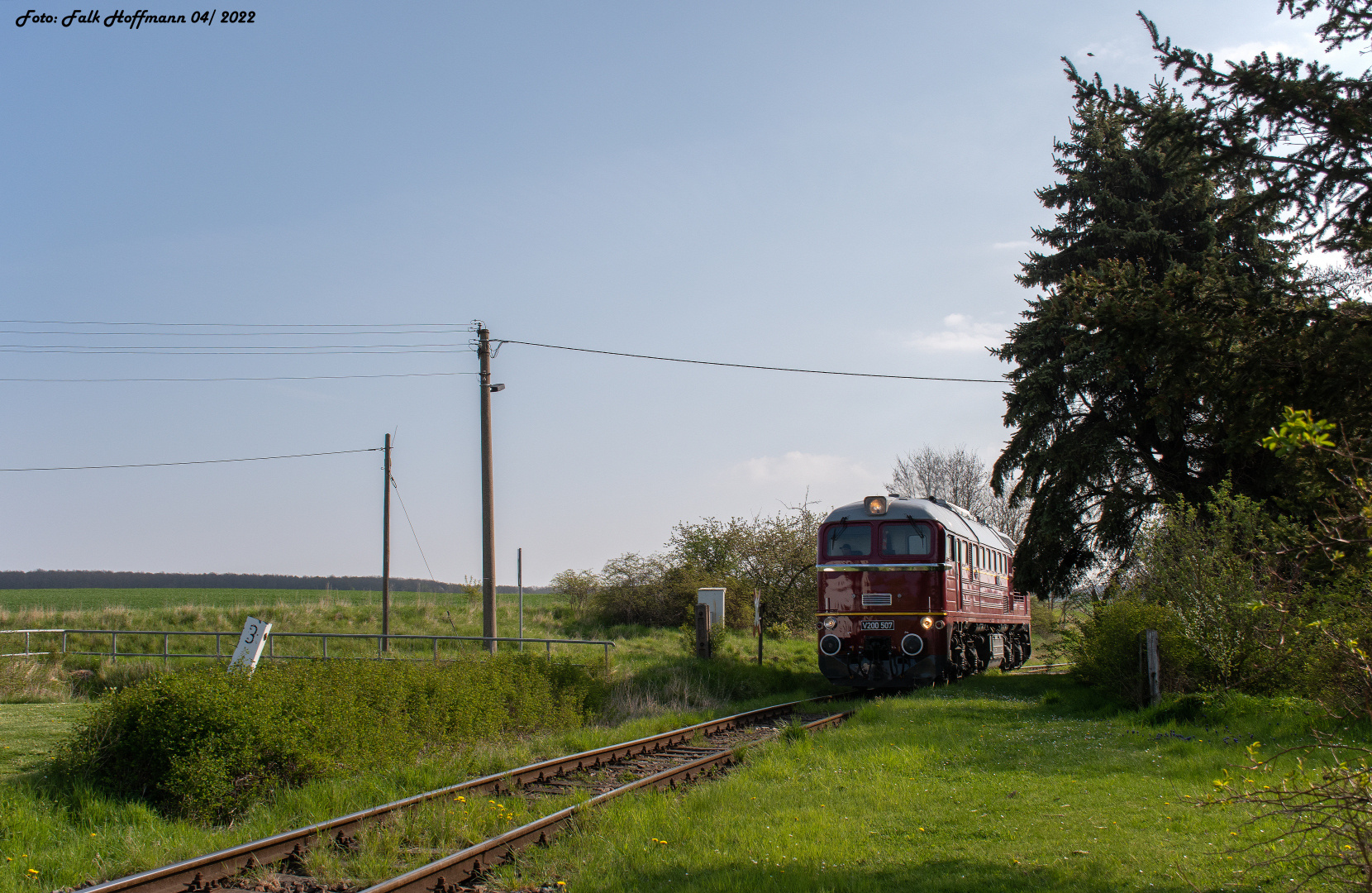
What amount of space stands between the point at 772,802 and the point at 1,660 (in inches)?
720

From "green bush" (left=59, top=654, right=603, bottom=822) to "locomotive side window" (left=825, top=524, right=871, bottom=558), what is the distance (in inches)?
349

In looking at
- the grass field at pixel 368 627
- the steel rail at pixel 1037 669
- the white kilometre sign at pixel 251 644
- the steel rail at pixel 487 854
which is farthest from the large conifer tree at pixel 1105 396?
the white kilometre sign at pixel 251 644

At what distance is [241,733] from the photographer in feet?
31.8

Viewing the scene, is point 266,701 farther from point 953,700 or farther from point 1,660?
point 1,660

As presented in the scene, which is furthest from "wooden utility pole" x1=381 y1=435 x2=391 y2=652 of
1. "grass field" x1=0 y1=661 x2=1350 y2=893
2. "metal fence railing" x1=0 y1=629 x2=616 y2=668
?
"grass field" x1=0 y1=661 x2=1350 y2=893

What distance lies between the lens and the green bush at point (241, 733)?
9422mm

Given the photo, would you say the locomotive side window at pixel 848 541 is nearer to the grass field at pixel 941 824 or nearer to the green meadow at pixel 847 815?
the green meadow at pixel 847 815

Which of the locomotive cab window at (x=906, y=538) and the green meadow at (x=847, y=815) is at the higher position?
the locomotive cab window at (x=906, y=538)

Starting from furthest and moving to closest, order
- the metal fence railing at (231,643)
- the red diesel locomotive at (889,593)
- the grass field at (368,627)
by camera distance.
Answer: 1. the grass field at (368,627)
2. the metal fence railing at (231,643)
3. the red diesel locomotive at (889,593)

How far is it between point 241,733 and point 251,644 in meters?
2.83

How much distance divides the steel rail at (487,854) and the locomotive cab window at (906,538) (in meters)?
9.18

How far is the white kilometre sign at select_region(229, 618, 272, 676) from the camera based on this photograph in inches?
469

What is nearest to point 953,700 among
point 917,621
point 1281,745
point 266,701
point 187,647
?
point 917,621

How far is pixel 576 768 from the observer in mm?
11031
